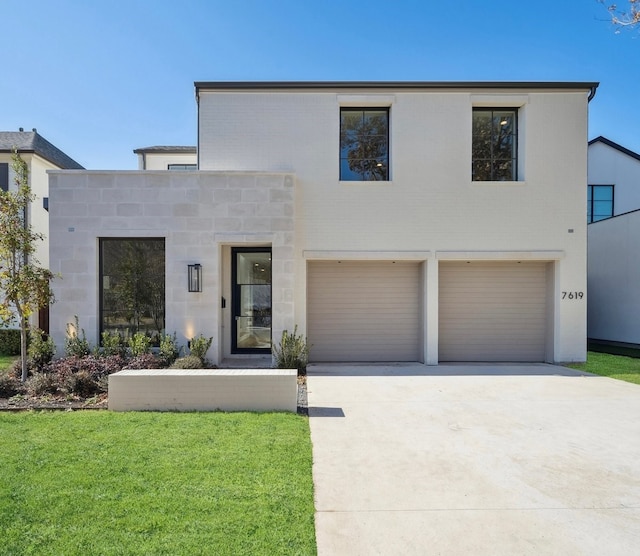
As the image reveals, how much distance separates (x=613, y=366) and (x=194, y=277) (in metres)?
10.2

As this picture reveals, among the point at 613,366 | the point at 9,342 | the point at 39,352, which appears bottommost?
the point at 613,366

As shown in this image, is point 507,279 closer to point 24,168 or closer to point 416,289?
point 416,289

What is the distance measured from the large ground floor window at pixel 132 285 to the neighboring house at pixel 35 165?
7529 millimetres

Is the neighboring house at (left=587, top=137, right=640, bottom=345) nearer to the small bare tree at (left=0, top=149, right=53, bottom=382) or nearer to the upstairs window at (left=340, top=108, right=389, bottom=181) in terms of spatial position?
the upstairs window at (left=340, top=108, right=389, bottom=181)

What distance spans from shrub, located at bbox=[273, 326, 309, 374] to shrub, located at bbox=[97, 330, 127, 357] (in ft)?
10.8

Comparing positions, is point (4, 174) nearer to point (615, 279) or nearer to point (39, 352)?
point (39, 352)

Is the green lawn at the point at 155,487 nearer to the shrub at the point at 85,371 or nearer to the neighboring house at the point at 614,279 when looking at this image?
the shrub at the point at 85,371

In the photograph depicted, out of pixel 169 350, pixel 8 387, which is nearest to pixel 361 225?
Result: pixel 169 350

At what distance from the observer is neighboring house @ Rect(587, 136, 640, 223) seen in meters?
16.1

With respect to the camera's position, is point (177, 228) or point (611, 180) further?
point (611, 180)

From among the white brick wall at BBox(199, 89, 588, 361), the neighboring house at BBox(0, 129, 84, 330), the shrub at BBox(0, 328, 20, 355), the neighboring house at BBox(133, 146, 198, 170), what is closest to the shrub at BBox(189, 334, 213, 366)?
the white brick wall at BBox(199, 89, 588, 361)

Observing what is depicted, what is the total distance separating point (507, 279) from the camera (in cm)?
984

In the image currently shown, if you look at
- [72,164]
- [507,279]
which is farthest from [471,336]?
[72,164]

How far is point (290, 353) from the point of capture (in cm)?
828
